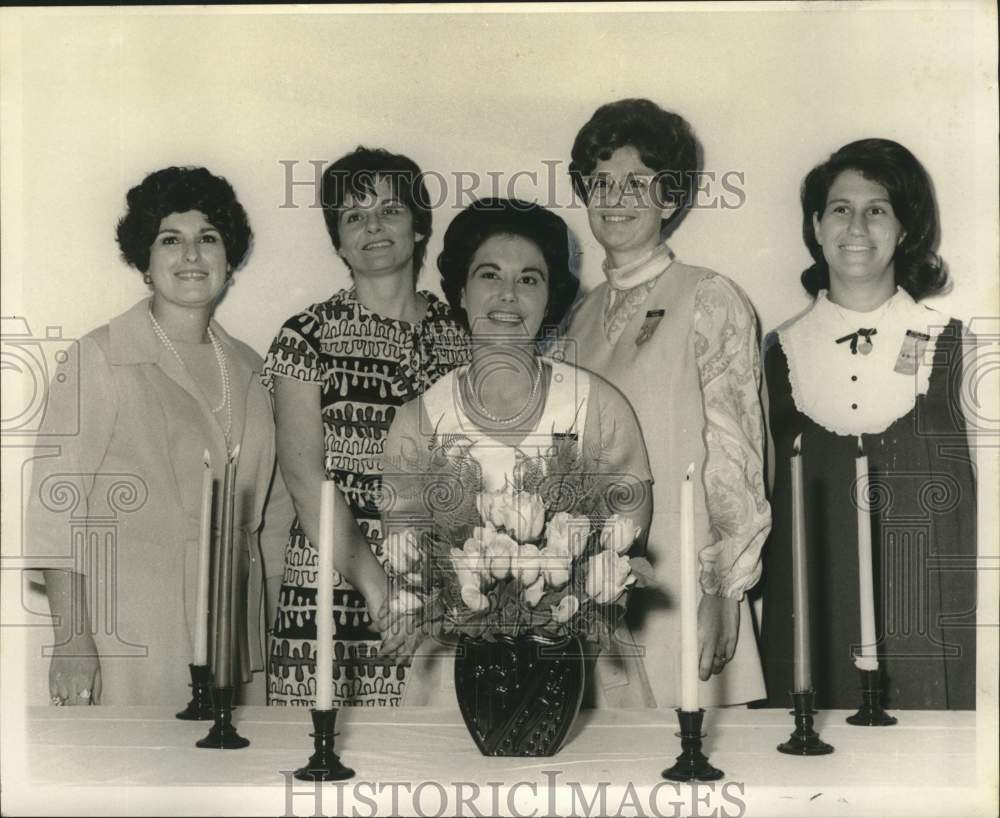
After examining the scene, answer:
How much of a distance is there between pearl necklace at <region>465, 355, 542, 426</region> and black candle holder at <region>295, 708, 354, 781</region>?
607 mm

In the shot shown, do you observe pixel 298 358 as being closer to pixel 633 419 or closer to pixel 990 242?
pixel 633 419

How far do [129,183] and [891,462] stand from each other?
A: 1.27 meters

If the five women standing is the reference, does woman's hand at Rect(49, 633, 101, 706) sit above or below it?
Result: below

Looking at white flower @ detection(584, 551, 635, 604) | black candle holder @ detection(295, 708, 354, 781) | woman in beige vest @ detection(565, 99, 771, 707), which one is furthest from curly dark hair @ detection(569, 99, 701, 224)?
black candle holder @ detection(295, 708, 354, 781)

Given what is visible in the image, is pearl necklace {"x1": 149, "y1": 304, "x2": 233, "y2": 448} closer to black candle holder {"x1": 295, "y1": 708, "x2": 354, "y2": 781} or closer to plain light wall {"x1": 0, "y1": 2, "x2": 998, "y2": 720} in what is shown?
plain light wall {"x1": 0, "y1": 2, "x2": 998, "y2": 720}

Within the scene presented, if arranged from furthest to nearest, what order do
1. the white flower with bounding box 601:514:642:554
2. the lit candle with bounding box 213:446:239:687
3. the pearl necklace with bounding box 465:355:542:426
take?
1. the pearl necklace with bounding box 465:355:542:426
2. the lit candle with bounding box 213:446:239:687
3. the white flower with bounding box 601:514:642:554

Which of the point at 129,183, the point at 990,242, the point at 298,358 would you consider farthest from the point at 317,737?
the point at 990,242

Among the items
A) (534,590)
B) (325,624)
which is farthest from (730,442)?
(325,624)

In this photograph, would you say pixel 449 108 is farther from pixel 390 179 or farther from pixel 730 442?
pixel 730 442

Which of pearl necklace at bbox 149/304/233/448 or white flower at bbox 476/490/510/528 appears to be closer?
white flower at bbox 476/490/510/528

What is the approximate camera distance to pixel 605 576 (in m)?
1.61

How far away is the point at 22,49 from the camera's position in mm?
2102

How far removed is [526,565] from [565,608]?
7 centimetres

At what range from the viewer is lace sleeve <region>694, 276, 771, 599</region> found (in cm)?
208
